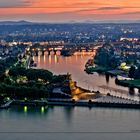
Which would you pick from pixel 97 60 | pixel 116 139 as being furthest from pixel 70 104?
pixel 97 60

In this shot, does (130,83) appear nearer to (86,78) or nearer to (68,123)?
(86,78)

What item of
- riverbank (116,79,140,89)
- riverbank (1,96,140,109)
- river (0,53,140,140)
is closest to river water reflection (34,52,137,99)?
riverbank (116,79,140,89)

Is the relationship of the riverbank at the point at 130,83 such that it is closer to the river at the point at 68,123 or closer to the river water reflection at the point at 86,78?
the river water reflection at the point at 86,78

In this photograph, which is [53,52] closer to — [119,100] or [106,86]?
[106,86]

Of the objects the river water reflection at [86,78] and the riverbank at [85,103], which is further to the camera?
the river water reflection at [86,78]

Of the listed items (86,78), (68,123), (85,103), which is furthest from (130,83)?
(68,123)

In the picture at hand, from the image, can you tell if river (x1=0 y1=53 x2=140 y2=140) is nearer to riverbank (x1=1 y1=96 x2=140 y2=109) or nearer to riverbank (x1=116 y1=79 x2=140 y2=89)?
riverbank (x1=1 y1=96 x2=140 y2=109)

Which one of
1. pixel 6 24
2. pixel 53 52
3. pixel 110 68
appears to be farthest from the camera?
pixel 6 24

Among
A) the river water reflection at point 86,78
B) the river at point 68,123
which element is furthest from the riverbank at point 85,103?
the river water reflection at point 86,78
